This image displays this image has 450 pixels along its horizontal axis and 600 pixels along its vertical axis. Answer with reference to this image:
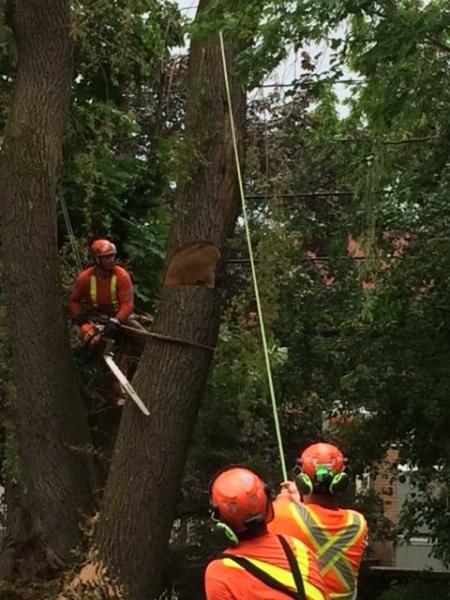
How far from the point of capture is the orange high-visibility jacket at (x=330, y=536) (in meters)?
4.03

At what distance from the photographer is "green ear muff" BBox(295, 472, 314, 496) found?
4.14 m

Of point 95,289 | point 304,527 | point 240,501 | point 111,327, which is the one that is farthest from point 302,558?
point 95,289

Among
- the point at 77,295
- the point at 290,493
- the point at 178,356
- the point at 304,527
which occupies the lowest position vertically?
the point at 304,527

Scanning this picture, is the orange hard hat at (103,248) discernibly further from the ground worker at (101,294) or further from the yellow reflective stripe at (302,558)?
the yellow reflective stripe at (302,558)

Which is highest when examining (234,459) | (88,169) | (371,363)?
(88,169)

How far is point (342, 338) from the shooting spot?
12867 millimetres

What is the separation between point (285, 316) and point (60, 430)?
519cm

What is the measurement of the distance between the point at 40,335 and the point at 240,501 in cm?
558

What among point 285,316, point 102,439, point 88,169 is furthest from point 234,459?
point 88,169

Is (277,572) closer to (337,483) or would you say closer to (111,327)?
(337,483)

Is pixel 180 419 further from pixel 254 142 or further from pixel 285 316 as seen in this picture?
pixel 285 316

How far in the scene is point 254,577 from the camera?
306 centimetres

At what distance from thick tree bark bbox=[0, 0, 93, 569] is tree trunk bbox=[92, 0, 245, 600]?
2.18ft

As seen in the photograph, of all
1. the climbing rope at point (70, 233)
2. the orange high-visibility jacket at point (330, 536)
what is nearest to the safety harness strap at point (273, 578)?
the orange high-visibility jacket at point (330, 536)
